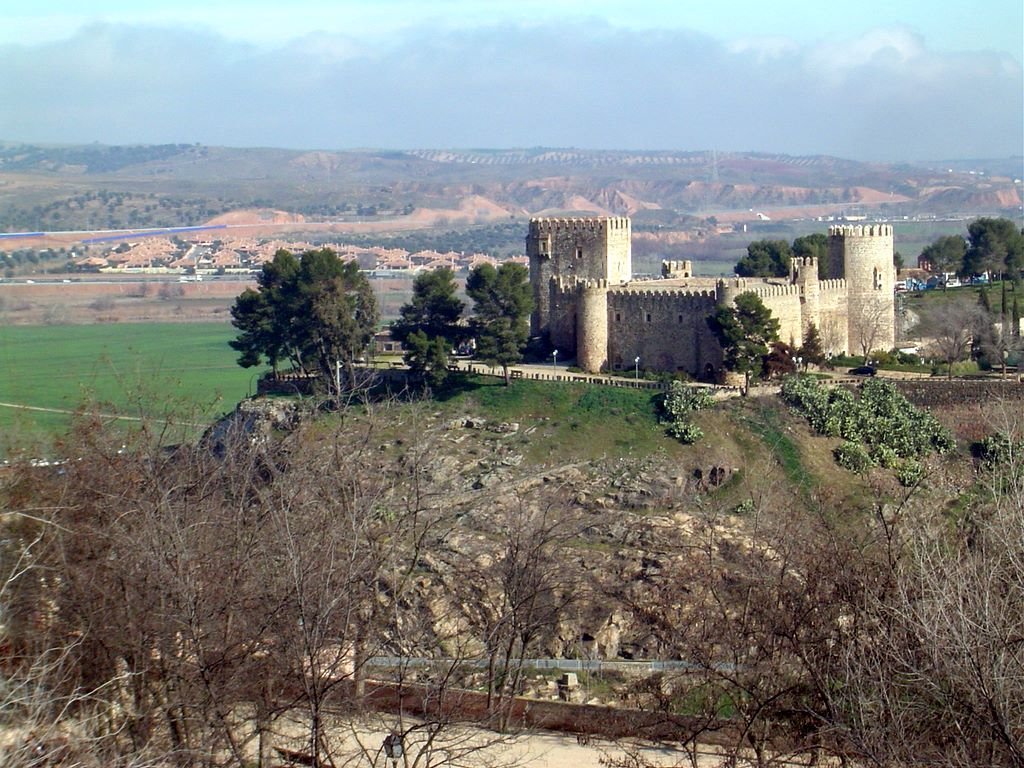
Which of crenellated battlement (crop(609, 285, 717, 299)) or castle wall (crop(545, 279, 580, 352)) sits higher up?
crenellated battlement (crop(609, 285, 717, 299))

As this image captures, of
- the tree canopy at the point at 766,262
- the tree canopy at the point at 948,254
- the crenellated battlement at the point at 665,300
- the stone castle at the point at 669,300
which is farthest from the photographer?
the tree canopy at the point at 948,254

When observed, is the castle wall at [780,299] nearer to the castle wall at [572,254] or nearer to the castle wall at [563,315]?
the castle wall at [572,254]

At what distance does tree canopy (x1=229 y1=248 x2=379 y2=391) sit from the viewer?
36.0 m

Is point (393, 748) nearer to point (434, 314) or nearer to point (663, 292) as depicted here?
point (663, 292)

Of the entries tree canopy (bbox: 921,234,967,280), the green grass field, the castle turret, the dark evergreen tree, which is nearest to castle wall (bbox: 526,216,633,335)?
the castle turret

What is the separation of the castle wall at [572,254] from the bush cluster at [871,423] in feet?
21.6

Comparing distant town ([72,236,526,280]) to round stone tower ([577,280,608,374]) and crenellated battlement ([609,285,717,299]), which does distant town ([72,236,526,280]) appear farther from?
crenellated battlement ([609,285,717,299])

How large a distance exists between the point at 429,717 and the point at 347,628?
210 cm

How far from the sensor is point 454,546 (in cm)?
2709

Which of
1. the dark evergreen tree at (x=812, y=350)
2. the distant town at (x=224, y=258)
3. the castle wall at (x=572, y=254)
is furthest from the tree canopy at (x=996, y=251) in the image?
the distant town at (x=224, y=258)

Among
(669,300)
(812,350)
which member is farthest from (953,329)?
(669,300)

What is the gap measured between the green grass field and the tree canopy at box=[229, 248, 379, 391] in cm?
193

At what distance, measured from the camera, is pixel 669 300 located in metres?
34.8

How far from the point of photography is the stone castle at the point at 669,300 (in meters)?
34.6
